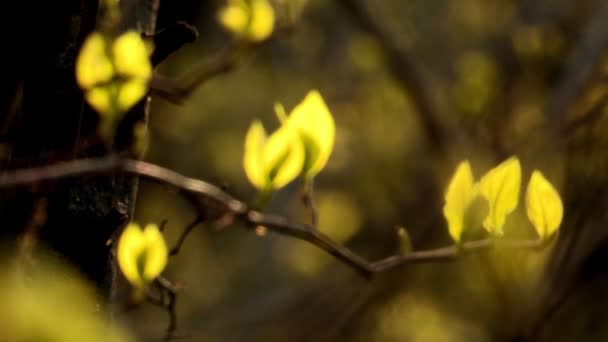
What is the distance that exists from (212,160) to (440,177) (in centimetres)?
116

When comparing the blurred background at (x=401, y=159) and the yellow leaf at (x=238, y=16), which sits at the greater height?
the yellow leaf at (x=238, y=16)

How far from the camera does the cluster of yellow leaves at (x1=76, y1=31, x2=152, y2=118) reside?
1.68 ft

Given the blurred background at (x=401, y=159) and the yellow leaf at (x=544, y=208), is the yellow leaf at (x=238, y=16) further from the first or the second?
the yellow leaf at (x=544, y=208)

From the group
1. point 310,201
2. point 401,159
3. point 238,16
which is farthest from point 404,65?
point 310,201

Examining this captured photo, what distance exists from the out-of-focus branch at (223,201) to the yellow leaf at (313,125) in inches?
2.0

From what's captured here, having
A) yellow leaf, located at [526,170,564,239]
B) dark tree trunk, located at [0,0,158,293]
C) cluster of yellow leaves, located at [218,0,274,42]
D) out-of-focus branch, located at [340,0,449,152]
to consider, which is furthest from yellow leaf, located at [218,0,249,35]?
out-of-focus branch, located at [340,0,449,152]

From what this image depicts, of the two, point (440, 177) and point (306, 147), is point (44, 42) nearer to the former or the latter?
point (306, 147)

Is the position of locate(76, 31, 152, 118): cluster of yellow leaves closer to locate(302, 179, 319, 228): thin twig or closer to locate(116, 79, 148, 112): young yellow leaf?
locate(116, 79, 148, 112): young yellow leaf

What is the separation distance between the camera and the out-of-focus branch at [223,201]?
423 millimetres

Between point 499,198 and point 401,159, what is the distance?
185cm

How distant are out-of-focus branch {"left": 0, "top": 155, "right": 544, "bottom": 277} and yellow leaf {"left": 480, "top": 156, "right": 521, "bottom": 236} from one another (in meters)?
0.02

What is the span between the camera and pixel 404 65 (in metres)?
1.67

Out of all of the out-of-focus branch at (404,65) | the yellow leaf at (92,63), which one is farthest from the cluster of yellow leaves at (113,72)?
the out-of-focus branch at (404,65)

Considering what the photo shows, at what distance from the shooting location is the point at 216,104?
273 centimetres
